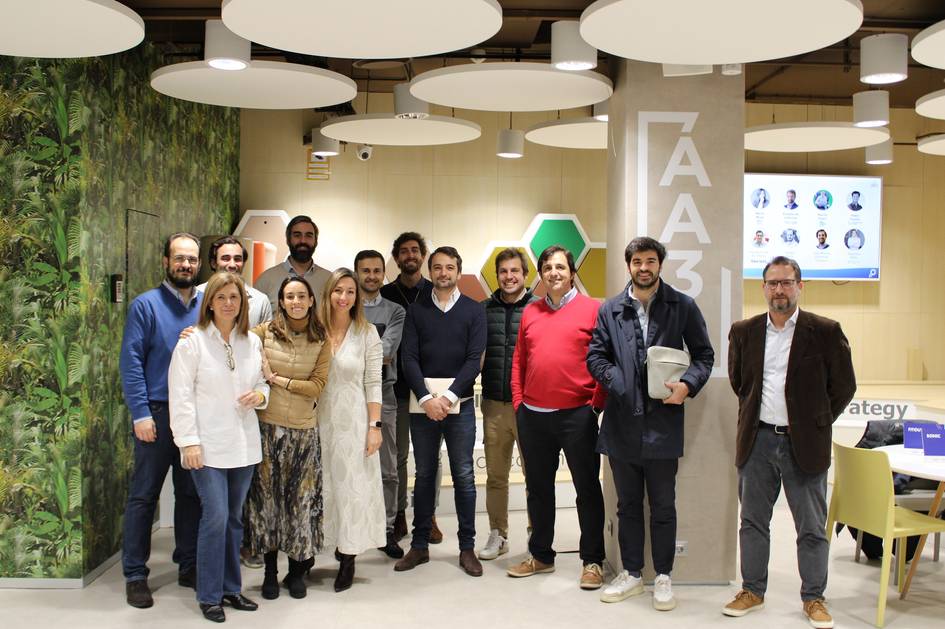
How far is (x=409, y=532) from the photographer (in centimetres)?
554

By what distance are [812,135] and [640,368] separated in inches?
95.7

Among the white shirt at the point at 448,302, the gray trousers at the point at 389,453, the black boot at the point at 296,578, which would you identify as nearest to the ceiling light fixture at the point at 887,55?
the white shirt at the point at 448,302

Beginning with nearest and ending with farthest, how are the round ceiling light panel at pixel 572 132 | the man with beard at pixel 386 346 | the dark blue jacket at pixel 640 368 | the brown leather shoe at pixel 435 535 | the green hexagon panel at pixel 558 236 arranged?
the dark blue jacket at pixel 640 368 < the man with beard at pixel 386 346 < the brown leather shoe at pixel 435 535 < the round ceiling light panel at pixel 572 132 < the green hexagon panel at pixel 558 236

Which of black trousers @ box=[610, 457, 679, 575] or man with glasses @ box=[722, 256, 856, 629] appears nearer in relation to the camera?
man with glasses @ box=[722, 256, 856, 629]

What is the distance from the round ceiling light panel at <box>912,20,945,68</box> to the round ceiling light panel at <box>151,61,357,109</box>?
2.42 meters

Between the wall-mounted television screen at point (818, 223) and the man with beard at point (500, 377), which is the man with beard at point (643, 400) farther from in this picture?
the wall-mounted television screen at point (818, 223)

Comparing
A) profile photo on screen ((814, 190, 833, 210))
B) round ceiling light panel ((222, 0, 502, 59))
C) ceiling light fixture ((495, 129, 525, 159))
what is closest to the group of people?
round ceiling light panel ((222, 0, 502, 59))

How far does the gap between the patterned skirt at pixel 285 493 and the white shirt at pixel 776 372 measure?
2.11 metres

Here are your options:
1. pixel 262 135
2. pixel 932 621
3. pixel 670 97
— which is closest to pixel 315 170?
pixel 262 135

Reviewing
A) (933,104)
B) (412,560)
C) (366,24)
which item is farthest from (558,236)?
(366,24)

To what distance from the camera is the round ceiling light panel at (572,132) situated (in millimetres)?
5359

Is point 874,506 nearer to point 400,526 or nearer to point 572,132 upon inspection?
point 400,526

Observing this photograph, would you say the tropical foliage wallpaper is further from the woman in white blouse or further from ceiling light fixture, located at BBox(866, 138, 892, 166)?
ceiling light fixture, located at BBox(866, 138, 892, 166)

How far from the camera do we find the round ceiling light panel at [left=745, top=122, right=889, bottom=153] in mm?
5379
